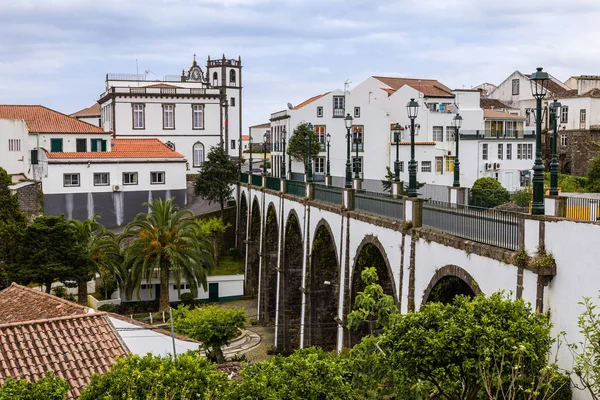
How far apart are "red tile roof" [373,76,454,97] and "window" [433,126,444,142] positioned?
7.26ft

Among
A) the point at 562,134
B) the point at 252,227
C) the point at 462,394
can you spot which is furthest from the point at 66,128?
the point at 462,394

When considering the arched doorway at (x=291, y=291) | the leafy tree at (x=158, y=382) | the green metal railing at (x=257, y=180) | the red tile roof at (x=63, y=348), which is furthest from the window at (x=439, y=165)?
the leafy tree at (x=158, y=382)

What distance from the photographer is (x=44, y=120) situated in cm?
4606

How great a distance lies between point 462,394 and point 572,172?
49394mm

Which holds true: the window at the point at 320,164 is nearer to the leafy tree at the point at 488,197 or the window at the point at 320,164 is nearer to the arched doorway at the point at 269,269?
the arched doorway at the point at 269,269

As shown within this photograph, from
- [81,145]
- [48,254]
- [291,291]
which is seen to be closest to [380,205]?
[291,291]

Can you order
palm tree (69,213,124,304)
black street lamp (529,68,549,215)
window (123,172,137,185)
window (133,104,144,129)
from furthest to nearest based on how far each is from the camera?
window (133,104,144,129)
window (123,172,137,185)
palm tree (69,213,124,304)
black street lamp (529,68,549,215)

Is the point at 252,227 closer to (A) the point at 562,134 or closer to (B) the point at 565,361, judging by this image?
(A) the point at 562,134

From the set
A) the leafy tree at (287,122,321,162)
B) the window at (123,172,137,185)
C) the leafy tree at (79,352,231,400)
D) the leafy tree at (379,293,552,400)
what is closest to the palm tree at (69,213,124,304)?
the window at (123,172,137,185)

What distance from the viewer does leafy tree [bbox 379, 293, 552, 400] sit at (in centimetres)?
963

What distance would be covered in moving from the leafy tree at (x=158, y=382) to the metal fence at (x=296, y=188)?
19.9 m

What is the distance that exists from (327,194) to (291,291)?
8.63 metres

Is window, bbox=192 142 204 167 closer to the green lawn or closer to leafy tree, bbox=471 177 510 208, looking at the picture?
the green lawn

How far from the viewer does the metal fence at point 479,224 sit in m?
13.0
